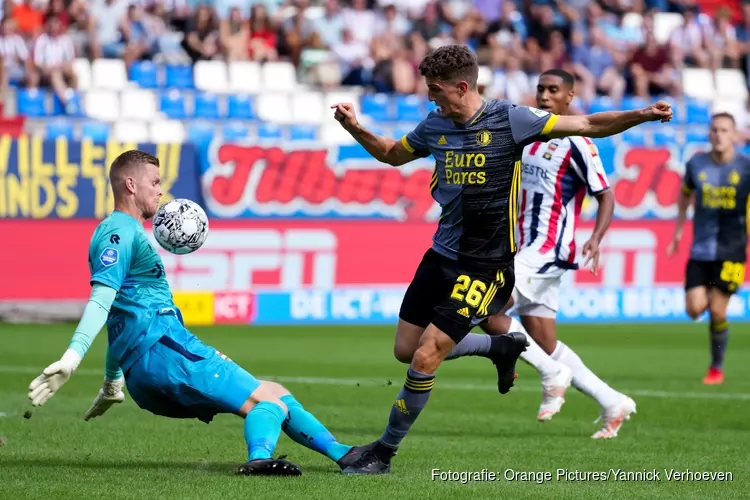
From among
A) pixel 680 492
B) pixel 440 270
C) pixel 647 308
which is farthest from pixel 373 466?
pixel 647 308

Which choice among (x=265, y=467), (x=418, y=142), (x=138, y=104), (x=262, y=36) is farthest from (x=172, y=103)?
(x=265, y=467)

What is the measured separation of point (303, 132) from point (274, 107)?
1852 mm

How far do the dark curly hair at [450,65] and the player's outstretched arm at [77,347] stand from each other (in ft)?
6.77

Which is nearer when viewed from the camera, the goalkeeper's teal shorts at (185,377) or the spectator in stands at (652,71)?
the goalkeeper's teal shorts at (185,377)

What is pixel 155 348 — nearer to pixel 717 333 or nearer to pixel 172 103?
pixel 717 333

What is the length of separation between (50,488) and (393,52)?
18.0 meters

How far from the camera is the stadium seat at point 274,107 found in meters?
22.2

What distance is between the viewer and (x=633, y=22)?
28.0m

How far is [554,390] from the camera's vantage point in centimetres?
909

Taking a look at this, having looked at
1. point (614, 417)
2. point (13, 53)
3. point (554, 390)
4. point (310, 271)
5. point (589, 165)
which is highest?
point (13, 53)

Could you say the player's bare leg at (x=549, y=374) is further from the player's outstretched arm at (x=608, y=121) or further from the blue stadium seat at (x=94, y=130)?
the blue stadium seat at (x=94, y=130)

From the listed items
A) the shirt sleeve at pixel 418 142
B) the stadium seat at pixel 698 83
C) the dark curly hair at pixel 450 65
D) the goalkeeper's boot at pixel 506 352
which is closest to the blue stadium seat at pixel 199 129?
the stadium seat at pixel 698 83

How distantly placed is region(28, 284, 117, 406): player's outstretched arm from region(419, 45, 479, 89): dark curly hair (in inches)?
81.3

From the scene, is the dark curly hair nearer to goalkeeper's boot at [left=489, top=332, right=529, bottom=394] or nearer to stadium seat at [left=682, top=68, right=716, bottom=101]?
goalkeeper's boot at [left=489, top=332, right=529, bottom=394]
